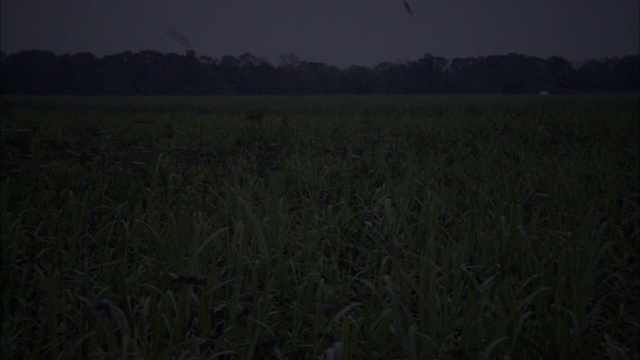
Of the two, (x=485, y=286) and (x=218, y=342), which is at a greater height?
(x=485, y=286)

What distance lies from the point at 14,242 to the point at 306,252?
142 centimetres

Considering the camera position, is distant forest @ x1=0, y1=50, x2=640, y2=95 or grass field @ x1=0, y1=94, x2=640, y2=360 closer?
grass field @ x1=0, y1=94, x2=640, y2=360

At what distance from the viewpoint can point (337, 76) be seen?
2840 inches

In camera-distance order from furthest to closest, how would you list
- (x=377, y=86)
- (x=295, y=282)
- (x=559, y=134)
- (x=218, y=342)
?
1. (x=377, y=86)
2. (x=559, y=134)
3. (x=295, y=282)
4. (x=218, y=342)

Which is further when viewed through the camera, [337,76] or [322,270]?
[337,76]

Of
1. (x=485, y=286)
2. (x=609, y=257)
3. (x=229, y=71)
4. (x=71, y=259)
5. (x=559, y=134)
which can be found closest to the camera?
(x=485, y=286)

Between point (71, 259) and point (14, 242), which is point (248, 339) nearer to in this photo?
point (71, 259)

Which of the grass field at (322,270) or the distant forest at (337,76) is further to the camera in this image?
the distant forest at (337,76)

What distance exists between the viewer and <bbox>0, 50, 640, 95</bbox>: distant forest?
5803 cm

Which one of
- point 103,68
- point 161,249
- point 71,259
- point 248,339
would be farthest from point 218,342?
point 103,68

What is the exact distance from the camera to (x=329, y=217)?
274 centimetres

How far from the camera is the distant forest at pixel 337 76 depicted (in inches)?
2285

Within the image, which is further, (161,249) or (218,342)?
(161,249)

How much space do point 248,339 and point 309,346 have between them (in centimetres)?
20
